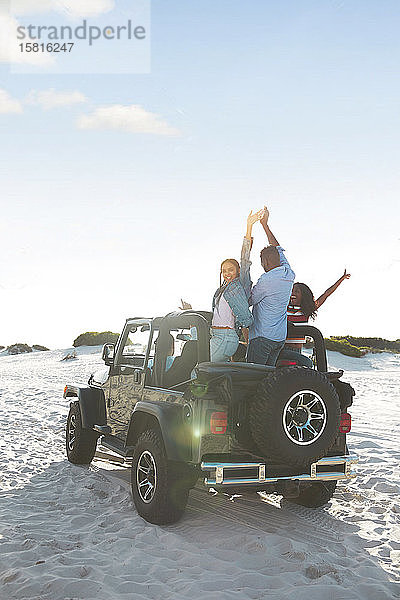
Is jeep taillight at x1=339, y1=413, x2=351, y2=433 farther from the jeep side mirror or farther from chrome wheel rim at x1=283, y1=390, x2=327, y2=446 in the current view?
→ the jeep side mirror

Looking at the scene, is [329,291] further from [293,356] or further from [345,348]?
[345,348]

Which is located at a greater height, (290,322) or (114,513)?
(290,322)

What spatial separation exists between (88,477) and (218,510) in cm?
205

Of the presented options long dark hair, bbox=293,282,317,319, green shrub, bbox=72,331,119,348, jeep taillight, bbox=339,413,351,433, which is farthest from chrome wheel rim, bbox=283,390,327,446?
green shrub, bbox=72,331,119,348

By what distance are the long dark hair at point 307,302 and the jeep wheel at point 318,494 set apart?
1.78 meters

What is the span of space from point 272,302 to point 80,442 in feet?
12.1

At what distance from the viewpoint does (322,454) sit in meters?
5.42

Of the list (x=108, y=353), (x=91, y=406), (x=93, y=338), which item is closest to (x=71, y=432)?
(x=91, y=406)

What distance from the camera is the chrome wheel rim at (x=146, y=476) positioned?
5.99 meters

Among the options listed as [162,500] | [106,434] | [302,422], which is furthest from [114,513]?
[302,422]

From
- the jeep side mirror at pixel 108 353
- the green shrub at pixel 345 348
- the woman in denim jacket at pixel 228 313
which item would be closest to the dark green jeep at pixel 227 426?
the woman in denim jacket at pixel 228 313

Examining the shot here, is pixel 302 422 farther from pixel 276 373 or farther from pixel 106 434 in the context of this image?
pixel 106 434

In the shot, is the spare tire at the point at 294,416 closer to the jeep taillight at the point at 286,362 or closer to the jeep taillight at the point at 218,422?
the jeep taillight at the point at 218,422

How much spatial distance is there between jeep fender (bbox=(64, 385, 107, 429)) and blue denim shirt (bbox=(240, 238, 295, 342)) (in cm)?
278
